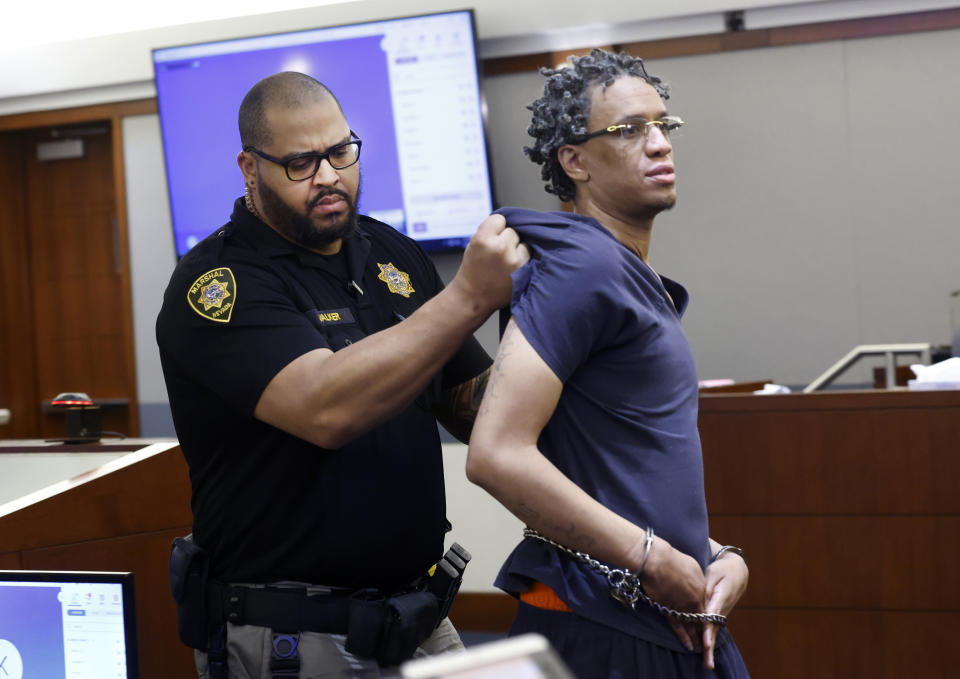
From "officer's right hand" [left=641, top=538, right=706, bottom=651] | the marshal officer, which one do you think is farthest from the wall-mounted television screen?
"officer's right hand" [left=641, top=538, right=706, bottom=651]

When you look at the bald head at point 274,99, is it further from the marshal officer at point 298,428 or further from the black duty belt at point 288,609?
the black duty belt at point 288,609

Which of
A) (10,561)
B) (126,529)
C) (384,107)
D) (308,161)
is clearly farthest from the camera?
(384,107)

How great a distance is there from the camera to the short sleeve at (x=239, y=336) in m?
1.39

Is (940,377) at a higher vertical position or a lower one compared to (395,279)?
lower

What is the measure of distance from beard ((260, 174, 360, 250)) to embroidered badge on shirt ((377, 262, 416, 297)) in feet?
0.38

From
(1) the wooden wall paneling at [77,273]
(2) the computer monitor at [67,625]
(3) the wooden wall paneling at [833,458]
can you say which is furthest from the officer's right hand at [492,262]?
(1) the wooden wall paneling at [77,273]

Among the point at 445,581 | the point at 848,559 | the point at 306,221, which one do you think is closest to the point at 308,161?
the point at 306,221

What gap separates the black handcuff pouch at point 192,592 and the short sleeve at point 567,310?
27.2 inches

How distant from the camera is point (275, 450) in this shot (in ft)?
4.81

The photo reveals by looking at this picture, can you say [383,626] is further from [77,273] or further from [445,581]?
[77,273]

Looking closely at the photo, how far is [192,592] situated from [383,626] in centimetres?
30

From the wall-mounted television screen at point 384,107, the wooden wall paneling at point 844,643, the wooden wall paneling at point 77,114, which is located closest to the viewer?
the wooden wall paneling at point 844,643

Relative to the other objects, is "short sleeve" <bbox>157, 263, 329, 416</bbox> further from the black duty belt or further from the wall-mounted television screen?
the wall-mounted television screen

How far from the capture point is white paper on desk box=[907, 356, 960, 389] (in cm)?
273
